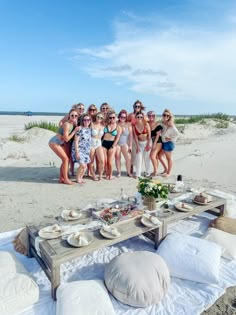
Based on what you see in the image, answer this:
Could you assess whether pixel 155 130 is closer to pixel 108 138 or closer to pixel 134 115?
pixel 134 115

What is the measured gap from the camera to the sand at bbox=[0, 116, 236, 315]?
4.52m

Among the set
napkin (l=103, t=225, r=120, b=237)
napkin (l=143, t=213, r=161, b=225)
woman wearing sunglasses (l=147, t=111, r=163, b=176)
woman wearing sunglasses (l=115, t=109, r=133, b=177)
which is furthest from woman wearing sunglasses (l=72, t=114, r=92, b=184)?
napkin (l=103, t=225, r=120, b=237)

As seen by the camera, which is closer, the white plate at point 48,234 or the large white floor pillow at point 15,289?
the large white floor pillow at point 15,289

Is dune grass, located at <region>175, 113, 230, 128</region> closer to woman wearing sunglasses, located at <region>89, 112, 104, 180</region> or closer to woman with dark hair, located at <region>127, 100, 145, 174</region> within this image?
woman with dark hair, located at <region>127, 100, 145, 174</region>

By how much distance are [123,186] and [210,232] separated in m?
2.83

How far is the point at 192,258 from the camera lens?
9.39 feet

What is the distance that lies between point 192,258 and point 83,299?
126 centimetres

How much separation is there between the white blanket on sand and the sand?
126mm

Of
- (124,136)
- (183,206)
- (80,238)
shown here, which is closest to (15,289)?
(80,238)

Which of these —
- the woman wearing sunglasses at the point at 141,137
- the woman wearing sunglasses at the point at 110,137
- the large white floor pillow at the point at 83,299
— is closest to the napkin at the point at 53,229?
the large white floor pillow at the point at 83,299

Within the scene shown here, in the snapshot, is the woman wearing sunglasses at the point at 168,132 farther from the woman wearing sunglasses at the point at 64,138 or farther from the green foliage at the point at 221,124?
the green foliage at the point at 221,124

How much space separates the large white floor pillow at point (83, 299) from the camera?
7.12ft

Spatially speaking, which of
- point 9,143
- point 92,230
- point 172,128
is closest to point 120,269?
point 92,230

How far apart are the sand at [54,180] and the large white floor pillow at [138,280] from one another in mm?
531
